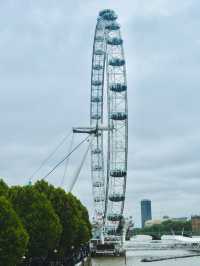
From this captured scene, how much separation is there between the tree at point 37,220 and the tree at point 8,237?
8455 millimetres

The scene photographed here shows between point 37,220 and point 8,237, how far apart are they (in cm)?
912

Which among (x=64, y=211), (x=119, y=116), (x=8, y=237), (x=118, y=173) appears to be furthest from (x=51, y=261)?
(x=119, y=116)

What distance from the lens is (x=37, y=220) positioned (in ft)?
122

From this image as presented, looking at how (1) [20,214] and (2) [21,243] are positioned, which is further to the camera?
(1) [20,214]

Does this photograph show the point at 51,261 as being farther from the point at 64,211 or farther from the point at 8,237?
the point at 8,237

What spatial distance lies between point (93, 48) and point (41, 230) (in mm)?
37003

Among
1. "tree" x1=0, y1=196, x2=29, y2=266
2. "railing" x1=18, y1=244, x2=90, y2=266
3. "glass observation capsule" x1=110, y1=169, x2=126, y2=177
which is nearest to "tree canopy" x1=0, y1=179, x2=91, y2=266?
"tree" x1=0, y1=196, x2=29, y2=266

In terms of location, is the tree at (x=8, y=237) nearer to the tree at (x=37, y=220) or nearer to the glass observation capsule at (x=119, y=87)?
the tree at (x=37, y=220)

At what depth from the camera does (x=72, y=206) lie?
48.6 meters

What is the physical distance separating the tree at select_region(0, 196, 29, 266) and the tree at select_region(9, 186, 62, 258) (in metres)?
8.45

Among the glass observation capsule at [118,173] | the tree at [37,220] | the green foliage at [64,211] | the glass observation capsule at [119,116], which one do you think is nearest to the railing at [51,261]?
the green foliage at [64,211]

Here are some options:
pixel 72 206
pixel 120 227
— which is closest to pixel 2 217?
pixel 72 206

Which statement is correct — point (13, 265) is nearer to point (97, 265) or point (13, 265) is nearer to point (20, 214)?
point (20, 214)

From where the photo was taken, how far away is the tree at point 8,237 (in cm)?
2795
